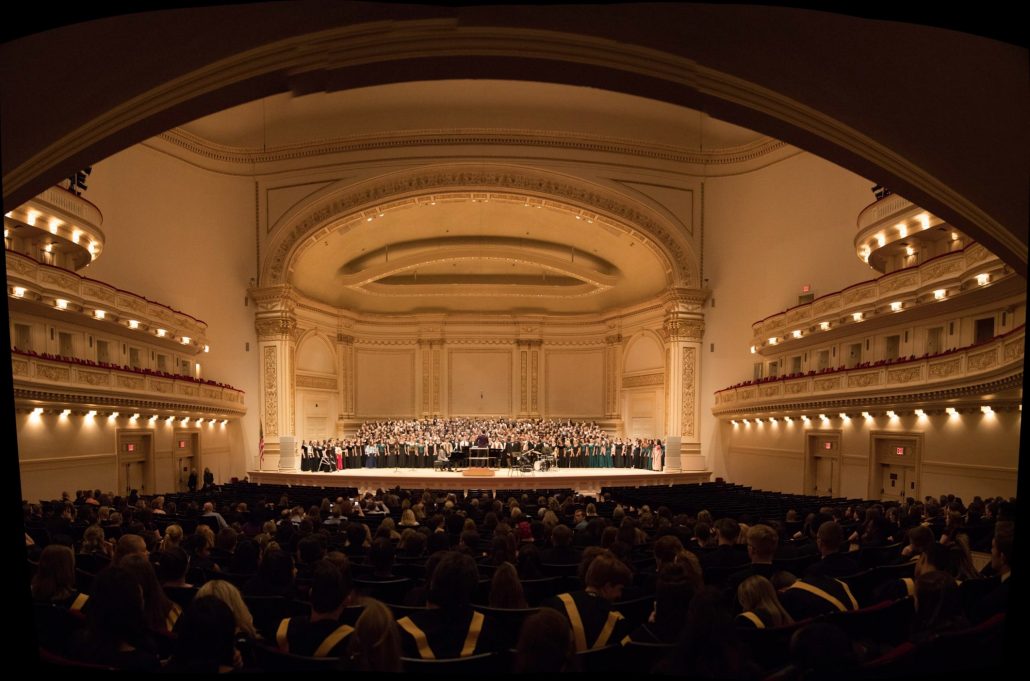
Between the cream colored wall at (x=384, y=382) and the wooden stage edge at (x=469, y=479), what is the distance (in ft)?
32.3

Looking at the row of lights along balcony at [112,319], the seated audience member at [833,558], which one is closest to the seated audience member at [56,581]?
the seated audience member at [833,558]

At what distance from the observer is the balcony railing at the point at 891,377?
12461mm

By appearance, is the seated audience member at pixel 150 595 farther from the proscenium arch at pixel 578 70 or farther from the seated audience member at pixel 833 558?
the seated audience member at pixel 833 558

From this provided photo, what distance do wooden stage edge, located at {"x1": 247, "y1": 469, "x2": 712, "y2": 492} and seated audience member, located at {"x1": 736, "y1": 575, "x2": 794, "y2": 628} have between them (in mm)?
17366

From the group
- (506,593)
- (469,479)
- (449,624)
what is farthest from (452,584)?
(469,479)

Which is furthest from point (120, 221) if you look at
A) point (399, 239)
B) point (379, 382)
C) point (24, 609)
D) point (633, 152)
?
point (24, 609)

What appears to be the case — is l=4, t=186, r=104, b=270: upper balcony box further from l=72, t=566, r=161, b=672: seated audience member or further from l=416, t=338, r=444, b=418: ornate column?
l=416, t=338, r=444, b=418: ornate column

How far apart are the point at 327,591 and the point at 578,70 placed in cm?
362

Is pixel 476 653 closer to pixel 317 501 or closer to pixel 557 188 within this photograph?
pixel 317 501

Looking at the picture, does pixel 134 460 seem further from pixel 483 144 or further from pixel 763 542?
pixel 763 542

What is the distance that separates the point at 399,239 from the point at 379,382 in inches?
300

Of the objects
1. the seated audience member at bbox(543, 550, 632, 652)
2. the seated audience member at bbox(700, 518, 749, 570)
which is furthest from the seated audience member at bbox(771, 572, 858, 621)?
the seated audience member at bbox(700, 518, 749, 570)

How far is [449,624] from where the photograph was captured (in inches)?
146

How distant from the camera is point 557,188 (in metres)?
26.1
